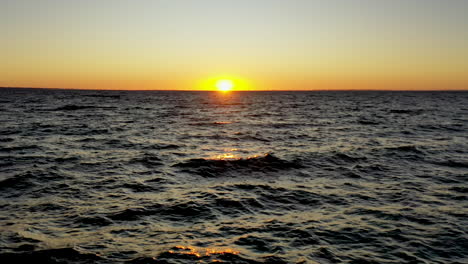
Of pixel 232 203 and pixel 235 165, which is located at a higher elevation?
pixel 235 165

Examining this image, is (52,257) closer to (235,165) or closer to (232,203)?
(232,203)

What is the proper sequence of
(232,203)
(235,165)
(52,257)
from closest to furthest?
(52,257)
(232,203)
(235,165)

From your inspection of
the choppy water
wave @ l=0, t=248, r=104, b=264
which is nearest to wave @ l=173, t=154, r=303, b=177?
the choppy water

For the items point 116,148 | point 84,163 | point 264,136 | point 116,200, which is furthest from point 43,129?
point 116,200

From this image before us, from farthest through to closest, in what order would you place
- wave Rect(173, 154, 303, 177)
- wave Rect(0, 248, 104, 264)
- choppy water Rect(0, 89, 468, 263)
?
wave Rect(173, 154, 303, 177) < choppy water Rect(0, 89, 468, 263) < wave Rect(0, 248, 104, 264)

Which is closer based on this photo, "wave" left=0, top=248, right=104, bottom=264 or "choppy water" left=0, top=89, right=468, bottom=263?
"wave" left=0, top=248, right=104, bottom=264

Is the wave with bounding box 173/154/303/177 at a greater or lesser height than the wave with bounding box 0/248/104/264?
greater

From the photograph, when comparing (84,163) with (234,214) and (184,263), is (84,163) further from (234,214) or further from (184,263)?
(184,263)

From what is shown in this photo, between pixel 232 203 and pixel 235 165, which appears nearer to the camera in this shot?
pixel 232 203

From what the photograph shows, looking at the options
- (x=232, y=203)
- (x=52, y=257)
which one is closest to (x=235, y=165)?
(x=232, y=203)

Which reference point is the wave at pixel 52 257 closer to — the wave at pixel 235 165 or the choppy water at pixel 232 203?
the choppy water at pixel 232 203

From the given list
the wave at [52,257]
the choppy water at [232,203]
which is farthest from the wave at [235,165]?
the wave at [52,257]

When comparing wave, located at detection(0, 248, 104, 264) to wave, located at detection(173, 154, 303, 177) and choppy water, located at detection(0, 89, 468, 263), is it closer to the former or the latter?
choppy water, located at detection(0, 89, 468, 263)

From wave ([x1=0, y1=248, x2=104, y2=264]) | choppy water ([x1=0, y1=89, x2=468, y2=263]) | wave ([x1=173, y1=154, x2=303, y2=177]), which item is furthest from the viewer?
wave ([x1=173, y1=154, x2=303, y2=177])
